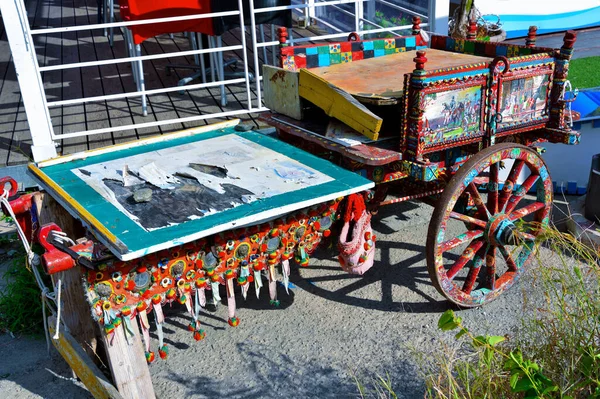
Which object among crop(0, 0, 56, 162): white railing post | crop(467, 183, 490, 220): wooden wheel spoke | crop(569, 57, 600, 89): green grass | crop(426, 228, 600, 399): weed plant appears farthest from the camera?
crop(569, 57, 600, 89): green grass

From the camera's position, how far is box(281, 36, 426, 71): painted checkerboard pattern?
4.09m

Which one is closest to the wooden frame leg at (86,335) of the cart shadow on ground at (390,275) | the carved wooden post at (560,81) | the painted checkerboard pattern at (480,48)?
the cart shadow on ground at (390,275)

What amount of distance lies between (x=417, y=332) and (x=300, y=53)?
1.88 m

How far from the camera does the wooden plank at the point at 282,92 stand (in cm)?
378

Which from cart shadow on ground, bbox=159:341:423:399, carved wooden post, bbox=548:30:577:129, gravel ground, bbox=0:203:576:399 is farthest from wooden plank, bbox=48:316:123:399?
carved wooden post, bbox=548:30:577:129

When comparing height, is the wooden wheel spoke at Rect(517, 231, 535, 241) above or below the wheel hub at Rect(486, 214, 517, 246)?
below

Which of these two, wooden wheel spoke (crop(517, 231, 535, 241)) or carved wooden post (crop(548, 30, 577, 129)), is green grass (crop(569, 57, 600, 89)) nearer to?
carved wooden post (crop(548, 30, 577, 129))

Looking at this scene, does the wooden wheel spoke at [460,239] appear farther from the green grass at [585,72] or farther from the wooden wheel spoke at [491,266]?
the green grass at [585,72]

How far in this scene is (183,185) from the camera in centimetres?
316

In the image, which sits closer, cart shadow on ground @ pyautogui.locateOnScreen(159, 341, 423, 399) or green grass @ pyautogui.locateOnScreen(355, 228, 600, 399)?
green grass @ pyautogui.locateOnScreen(355, 228, 600, 399)

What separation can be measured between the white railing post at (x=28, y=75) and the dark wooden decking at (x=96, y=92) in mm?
193

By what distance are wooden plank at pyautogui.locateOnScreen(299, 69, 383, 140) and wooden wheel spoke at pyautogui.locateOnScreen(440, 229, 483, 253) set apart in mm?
714

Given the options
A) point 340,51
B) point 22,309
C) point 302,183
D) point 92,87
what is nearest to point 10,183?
point 22,309

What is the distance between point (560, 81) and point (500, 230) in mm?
911
